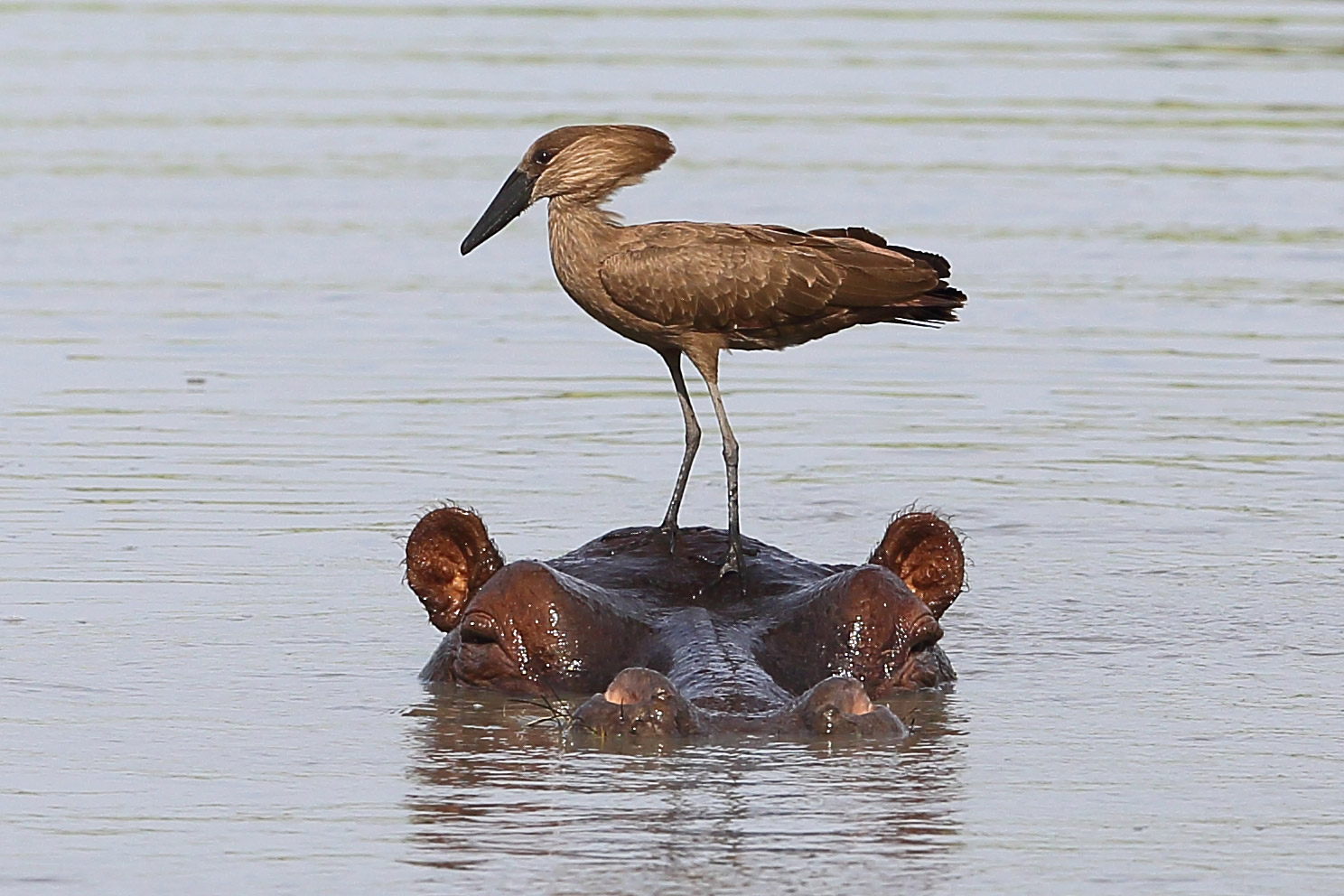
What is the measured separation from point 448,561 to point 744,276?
1.18 metres

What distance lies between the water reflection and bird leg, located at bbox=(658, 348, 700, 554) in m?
0.91

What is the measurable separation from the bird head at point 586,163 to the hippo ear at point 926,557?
134 cm

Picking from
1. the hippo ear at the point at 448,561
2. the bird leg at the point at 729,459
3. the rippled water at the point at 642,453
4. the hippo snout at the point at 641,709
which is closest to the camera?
the rippled water at the point at 642,453

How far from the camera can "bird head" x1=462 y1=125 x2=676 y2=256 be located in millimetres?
7648

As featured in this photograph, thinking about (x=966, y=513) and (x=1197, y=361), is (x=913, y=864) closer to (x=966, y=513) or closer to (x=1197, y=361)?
(x=966, y=513)

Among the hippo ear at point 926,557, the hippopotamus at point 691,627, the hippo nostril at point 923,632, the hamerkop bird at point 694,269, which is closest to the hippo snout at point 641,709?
the hippopotamus at point 691,627

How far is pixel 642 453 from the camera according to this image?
10.5 m

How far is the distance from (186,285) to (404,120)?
17.6ft

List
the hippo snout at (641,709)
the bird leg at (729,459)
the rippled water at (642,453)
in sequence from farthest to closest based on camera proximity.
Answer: the bird leg at (729,459) → the hippo snout at (641,709) → the rippled water at (642,453)

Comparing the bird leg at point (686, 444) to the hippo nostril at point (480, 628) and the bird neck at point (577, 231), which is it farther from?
the hippo nostril at point (480, 628)

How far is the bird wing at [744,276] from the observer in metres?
7.48

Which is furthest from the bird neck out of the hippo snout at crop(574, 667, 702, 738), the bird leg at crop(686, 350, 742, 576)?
the hippo snout at crop(574, 667, 702, 738)

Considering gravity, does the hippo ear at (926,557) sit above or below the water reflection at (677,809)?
above

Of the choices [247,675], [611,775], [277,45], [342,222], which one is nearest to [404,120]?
[342,222]
